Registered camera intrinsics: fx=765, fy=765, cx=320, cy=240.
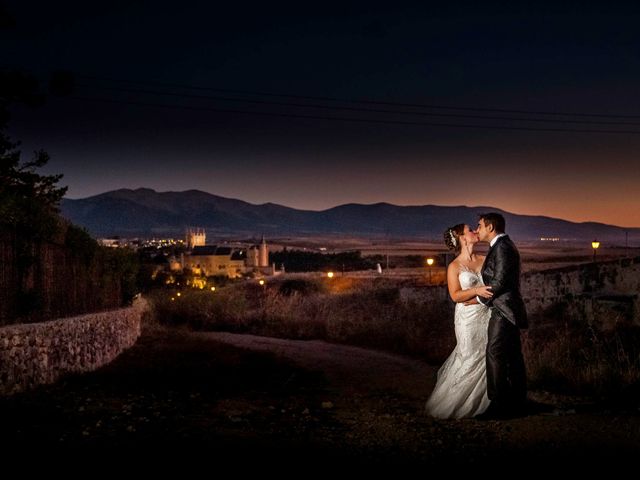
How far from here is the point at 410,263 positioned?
94.4 m

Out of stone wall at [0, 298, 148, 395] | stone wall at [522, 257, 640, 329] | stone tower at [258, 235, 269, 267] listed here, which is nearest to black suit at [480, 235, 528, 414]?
stone wall at [0, 298, 148, 395]

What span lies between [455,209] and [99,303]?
180 m

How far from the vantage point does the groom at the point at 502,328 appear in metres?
9.92

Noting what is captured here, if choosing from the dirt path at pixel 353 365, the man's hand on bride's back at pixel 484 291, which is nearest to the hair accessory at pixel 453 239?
the man's hand on bride's back at pixel 484 291

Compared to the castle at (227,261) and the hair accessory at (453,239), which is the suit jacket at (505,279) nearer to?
the hair accessory at (453,239)

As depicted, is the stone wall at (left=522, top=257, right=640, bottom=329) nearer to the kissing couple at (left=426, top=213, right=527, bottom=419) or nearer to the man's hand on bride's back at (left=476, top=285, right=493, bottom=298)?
the kissing couple at (left=426, top=213, right=527, bottom=419)

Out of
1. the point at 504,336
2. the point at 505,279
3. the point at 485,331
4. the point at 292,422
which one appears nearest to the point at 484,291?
the point at 505,279

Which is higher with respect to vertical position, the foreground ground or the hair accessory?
the hair accessory

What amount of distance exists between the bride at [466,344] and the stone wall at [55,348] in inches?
255

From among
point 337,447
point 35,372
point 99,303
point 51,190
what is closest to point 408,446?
point 337,447

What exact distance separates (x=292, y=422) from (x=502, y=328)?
3075 mm

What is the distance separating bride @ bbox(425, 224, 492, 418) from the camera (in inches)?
410

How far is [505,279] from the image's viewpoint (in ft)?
32.2

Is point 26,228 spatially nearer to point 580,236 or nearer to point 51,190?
point 51,190
